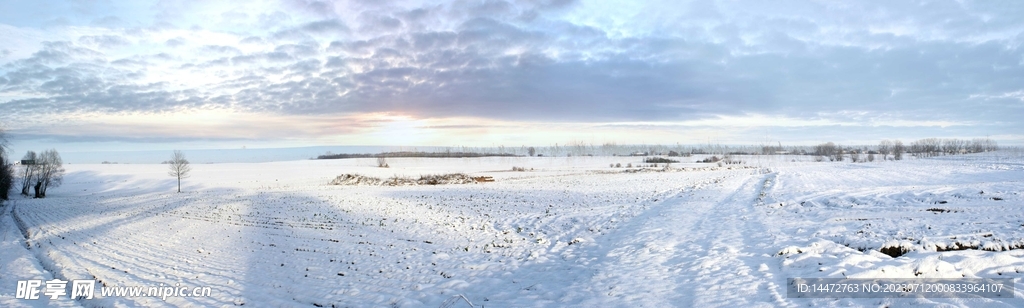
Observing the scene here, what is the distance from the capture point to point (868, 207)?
16.5m

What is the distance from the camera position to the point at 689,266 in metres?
8.95

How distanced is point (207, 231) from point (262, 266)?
829 centimetres

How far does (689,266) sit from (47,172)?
7210cm

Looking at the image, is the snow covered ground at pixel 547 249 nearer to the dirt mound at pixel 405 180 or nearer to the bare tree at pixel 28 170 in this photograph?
the dirt mound at pixel 405 180

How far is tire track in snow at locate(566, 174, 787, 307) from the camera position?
23.3 ft

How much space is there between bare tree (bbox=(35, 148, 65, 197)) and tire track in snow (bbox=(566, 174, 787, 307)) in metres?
67.0

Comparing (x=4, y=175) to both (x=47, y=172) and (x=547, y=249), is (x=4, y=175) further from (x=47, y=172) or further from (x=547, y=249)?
(x=547, y=249)

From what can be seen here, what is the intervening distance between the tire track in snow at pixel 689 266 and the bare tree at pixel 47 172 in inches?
2639

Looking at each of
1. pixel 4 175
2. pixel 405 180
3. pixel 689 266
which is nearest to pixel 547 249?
pixel 689 266

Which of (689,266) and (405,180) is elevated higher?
(689,266)

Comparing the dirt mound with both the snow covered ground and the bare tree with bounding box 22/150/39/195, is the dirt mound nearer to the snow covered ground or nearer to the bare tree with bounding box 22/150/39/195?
the snow covered ground

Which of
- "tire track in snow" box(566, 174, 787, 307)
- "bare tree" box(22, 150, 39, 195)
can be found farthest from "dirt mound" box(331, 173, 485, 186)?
"bare tree" box(22, 150, 39, 195)

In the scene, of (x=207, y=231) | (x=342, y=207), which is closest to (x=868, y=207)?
(x=342, y=207)

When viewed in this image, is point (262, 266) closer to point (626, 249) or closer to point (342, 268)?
point (342, 268)
